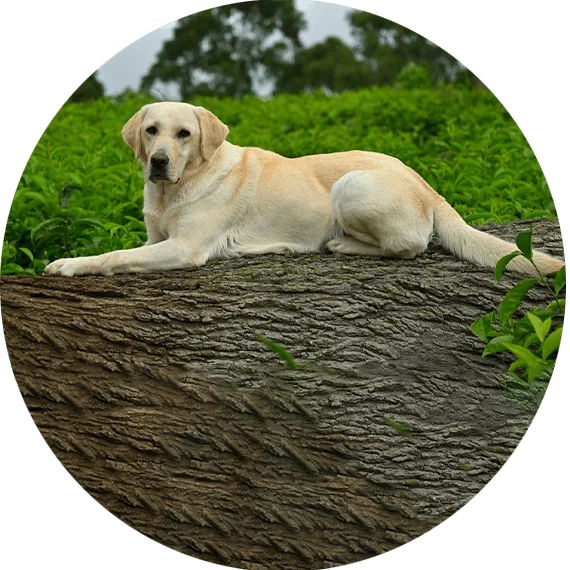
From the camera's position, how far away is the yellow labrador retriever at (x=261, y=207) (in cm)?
568

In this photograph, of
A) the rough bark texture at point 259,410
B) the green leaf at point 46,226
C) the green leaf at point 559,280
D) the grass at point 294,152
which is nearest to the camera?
the rough bark texture at point 259,410

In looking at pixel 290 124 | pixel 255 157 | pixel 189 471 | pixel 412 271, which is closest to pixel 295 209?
pixel 255 157

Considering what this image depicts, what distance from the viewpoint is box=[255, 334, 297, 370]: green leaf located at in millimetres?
5312

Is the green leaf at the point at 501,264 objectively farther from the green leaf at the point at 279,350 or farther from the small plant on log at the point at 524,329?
the green leaf at the point at 279,350

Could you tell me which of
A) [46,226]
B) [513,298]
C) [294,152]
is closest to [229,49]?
[294,152]

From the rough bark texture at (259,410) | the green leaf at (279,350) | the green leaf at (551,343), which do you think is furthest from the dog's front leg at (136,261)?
the green leaf at (551,343)

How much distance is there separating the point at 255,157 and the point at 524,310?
1.98m

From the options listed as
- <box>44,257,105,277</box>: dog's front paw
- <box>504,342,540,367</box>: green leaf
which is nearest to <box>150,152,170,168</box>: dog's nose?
<box>44,257,105,277</box>: dog's front paw

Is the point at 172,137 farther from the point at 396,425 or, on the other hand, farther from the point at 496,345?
the point at 496,345

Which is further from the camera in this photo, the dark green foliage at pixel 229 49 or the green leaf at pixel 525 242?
the dark green foliage at pixel 229 49

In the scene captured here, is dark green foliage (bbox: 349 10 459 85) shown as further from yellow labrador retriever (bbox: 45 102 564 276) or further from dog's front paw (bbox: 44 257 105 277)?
dog's front paw (bbox: 44 257 105 277)

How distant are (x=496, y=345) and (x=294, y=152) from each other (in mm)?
2267

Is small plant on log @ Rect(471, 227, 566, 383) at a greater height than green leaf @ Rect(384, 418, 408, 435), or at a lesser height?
greater

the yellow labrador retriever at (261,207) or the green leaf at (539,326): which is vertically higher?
the yellow labrador retriever at (261,207)
